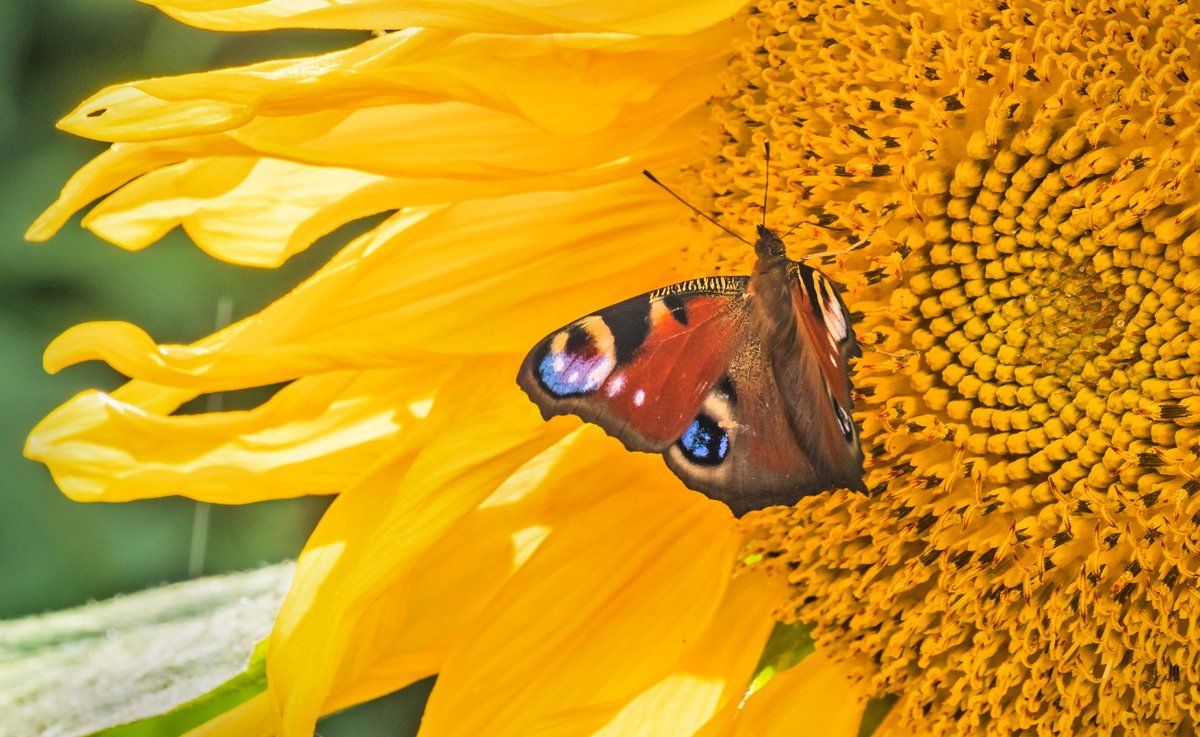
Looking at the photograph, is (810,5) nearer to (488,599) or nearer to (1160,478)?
(1160,478)

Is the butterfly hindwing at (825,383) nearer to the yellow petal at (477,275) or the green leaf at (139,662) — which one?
the yellow petal at (477,275)

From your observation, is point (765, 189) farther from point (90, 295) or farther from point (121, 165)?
point (90, 295)

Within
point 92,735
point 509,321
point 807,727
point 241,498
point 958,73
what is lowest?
point 807,727

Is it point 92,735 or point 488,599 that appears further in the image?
point 488,599

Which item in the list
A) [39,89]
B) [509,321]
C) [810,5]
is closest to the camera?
[810,5]

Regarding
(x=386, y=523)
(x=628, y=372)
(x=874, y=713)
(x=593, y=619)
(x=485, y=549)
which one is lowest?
(x=874, y=713)

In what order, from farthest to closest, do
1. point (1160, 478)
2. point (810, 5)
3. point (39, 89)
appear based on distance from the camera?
point (39, 89)
point (810, 5)
point (1160, 478)

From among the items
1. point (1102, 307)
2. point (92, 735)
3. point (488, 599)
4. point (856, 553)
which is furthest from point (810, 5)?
point (92, 735)

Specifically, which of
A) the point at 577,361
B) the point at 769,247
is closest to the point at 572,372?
the point at 577,361
